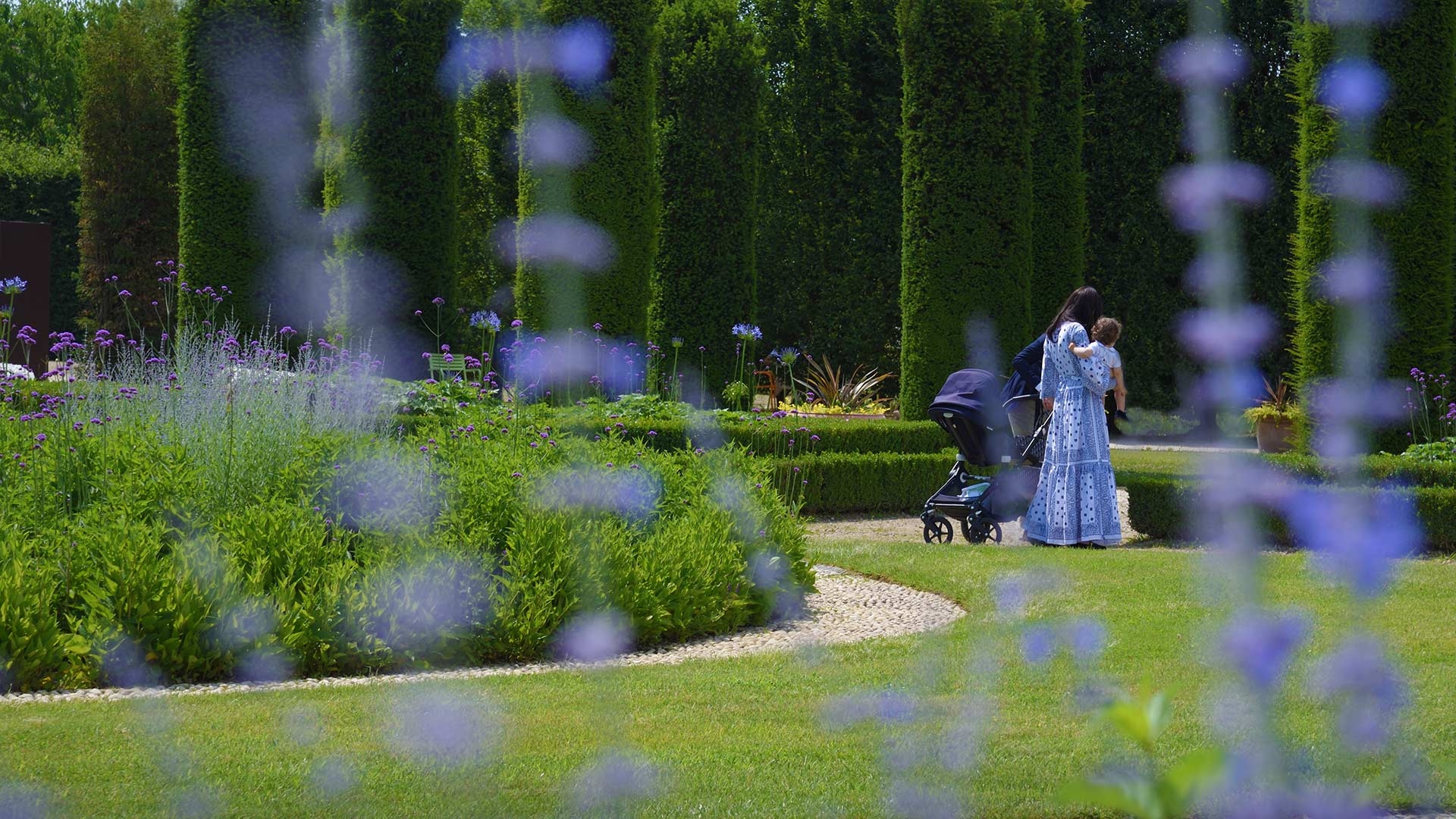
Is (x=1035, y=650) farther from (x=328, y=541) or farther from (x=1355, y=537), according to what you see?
(x=1355, y=537)

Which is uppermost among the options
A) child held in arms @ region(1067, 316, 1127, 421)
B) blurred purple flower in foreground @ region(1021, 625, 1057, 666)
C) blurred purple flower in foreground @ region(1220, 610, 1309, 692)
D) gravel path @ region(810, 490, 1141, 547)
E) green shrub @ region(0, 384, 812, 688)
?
child held in arms @ region(1067, 316, 1127, 421)

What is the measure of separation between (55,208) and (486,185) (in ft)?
28.2

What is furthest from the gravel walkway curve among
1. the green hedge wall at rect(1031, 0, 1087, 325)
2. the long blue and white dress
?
the green hedge wall at rect(1031, 0, 1087, 325)

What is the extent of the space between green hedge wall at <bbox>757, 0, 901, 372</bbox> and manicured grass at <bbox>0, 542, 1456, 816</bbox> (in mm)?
12908

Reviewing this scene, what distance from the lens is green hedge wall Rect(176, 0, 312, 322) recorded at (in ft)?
53.1

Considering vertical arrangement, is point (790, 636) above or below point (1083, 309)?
below

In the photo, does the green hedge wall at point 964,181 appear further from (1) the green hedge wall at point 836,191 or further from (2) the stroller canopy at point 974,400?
(1) the green hedge wall at point 836,191

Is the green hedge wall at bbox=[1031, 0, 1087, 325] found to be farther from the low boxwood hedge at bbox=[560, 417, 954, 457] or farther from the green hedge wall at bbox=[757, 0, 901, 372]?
the low boxwood hedge at bbox=[560, 417, 954, 457]

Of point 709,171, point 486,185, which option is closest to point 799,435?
point 709,171

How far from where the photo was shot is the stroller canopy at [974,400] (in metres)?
8.19

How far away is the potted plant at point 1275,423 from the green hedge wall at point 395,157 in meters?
9.73

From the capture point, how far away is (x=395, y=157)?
13.6m

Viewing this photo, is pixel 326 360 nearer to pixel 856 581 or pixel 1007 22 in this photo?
pixel 856 581

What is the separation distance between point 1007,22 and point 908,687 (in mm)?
8996
